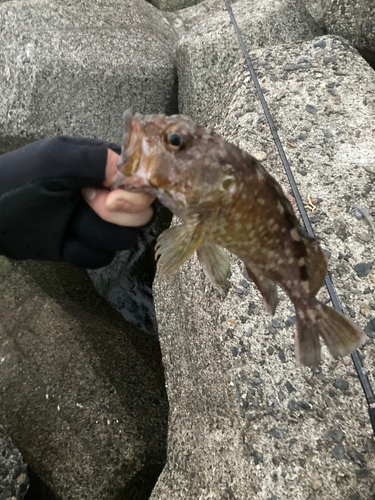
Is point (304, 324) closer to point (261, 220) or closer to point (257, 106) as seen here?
point (261, 220)

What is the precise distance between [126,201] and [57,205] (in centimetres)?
42

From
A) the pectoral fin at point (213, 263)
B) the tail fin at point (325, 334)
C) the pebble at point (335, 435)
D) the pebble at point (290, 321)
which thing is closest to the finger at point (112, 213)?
the pectoral fin at point (213, 263)

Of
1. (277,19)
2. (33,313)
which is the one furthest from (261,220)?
(277,19)

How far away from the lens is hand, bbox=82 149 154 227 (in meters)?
1.56

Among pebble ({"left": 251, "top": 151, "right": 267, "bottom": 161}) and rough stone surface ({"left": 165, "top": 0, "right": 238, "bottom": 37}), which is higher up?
rough stone surface ({"left": 165, "top": 0, "right": 238, "bottom": 37})

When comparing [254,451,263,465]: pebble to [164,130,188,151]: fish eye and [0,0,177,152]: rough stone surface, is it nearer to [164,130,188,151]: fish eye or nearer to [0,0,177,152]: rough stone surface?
[164,130,188,151]: fish eye

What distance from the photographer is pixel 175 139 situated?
4.54ft

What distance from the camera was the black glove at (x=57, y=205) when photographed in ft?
5.46

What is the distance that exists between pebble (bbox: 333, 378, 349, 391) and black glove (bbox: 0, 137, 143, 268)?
4.24ft

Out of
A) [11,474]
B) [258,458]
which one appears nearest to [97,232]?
[258,458]

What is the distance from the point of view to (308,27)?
3.90 meters

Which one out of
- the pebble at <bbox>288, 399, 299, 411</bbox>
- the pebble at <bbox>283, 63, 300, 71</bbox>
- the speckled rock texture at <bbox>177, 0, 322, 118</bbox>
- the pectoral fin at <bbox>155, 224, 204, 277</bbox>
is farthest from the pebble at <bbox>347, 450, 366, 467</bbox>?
the speckled rock texture at <bbox>177, 0, 322, 118</bbox>

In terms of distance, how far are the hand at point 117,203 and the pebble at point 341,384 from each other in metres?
1.31

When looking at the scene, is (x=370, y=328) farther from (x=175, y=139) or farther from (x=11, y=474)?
(x=11, y=474)
